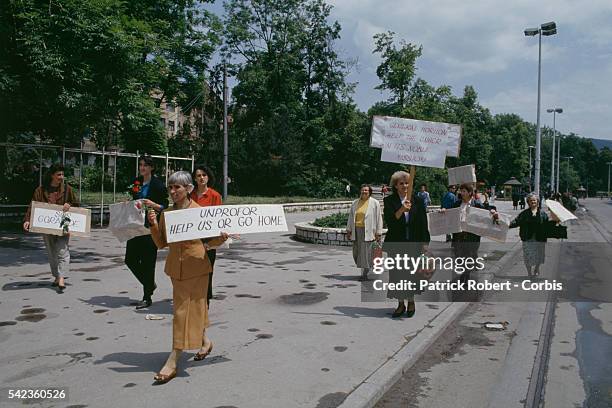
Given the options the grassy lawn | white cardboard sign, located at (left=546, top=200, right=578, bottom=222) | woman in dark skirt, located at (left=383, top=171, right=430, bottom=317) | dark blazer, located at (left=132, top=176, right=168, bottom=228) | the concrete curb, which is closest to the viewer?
the concrete curb

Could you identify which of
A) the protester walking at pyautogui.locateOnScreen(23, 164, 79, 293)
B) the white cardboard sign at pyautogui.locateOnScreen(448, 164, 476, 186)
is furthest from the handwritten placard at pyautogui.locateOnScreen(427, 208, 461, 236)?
the protester walking at pyautogui.locateOnScreen(23, 164, 79, 293)

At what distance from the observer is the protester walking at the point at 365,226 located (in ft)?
28.2

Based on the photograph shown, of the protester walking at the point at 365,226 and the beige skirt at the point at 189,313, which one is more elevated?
the protester walking at the point at 365,226

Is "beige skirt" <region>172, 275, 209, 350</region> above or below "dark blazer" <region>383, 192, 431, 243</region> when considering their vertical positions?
below

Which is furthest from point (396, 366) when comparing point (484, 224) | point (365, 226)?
point (365, 226)

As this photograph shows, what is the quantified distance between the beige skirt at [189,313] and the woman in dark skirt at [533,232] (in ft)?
A: 22.6

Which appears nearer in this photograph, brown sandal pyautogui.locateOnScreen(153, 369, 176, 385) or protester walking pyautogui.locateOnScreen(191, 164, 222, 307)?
brown sandal pyautogui.locateOnScreen(153, 369, 176, 385)

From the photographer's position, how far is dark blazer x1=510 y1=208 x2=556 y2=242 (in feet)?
30.5

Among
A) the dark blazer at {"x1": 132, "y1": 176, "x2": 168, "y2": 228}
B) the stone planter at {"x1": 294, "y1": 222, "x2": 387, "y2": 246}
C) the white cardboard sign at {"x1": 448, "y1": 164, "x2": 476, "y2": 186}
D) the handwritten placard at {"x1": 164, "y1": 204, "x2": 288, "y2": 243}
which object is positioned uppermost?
the white cardboard sign at {"x1": 448, "y1": 164, "x2": 476, "y2": 186}

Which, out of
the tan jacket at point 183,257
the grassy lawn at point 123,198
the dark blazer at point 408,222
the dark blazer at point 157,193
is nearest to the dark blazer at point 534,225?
the dark blazer at point 408,222

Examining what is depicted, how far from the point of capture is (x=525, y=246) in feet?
30.9

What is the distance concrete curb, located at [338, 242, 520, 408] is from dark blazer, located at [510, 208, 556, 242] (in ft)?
11.3

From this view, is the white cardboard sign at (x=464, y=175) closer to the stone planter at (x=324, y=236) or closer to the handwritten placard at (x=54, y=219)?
the handwritten placard at (x=54, y=219)

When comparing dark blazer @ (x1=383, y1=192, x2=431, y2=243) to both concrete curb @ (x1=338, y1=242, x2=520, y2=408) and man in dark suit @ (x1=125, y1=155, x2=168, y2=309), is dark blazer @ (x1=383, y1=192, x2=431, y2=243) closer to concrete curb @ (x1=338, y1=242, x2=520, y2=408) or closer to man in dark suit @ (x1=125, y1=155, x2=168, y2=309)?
concrete curb @ (x1=338, y1=242, x2=520, y2=408)
